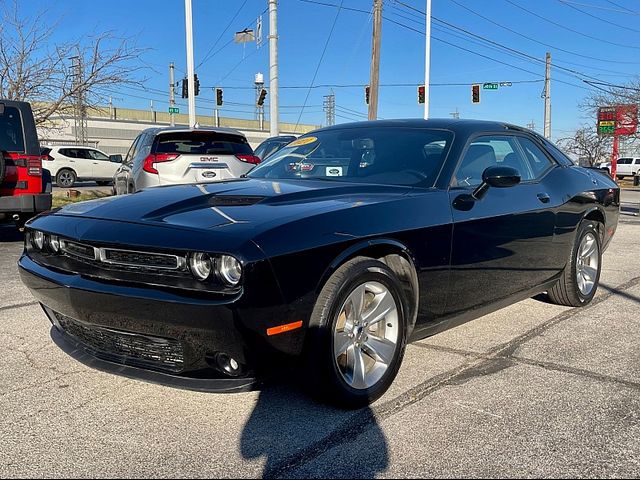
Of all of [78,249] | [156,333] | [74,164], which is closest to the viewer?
[156,333]

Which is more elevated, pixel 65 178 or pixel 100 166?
pixel 100 166

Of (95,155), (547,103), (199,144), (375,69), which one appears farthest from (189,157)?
(547,103)

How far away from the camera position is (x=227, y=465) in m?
2.55

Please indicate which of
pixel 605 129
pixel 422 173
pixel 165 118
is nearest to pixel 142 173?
pixel 422 173

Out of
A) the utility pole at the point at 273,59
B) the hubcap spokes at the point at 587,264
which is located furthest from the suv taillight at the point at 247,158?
the utility pole at the point at 273,59

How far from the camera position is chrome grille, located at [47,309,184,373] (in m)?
2.82

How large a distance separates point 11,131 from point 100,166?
17.0 m

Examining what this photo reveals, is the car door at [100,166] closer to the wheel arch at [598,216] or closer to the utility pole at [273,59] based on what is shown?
the utility pole at [273,59]

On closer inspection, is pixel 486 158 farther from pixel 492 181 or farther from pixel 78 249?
pixel 78 249

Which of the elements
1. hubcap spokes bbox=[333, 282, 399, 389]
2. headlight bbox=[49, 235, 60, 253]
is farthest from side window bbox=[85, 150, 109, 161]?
A: hubcap spokes bbox=[333, 282, 399, 389]

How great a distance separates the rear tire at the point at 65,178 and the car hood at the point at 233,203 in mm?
21218

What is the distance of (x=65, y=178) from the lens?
23.4 metres

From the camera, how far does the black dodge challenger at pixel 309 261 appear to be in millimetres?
2693

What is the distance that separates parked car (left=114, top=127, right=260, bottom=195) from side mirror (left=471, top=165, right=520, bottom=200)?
5.63m
